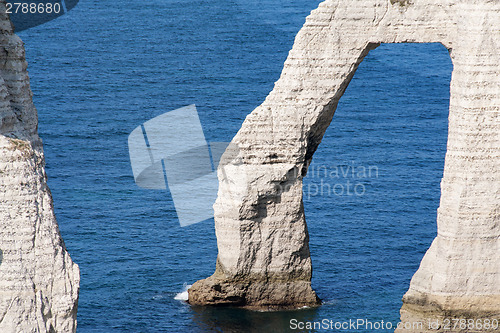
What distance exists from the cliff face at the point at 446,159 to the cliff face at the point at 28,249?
38.8 ft

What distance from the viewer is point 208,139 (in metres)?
63.2

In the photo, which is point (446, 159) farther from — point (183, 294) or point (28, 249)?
point (28, 249)

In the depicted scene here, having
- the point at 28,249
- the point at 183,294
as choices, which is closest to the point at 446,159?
the point at 183,294

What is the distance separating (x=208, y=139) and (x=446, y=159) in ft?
106

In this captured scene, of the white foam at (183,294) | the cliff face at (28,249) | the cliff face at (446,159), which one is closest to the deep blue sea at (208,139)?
the white foam at (183,294)

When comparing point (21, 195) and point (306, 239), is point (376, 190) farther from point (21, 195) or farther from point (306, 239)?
point (21, 195)

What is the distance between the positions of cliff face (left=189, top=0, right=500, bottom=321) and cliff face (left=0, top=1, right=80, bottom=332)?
1181 centimetres

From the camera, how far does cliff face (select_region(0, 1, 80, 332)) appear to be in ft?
75.8

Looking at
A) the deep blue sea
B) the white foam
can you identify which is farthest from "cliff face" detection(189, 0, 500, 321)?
the deep blue sea

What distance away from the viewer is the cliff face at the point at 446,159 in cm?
3156

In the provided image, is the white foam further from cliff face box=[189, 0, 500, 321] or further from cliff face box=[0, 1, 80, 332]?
cliff face box=[0, 1, 80, 332]

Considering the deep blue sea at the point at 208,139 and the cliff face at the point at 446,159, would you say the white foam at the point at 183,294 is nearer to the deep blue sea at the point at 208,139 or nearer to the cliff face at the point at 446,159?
the deep blue sea at the point at 208,139

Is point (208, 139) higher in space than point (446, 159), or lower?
lower

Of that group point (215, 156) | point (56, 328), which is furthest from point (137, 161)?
point (56, 328)
